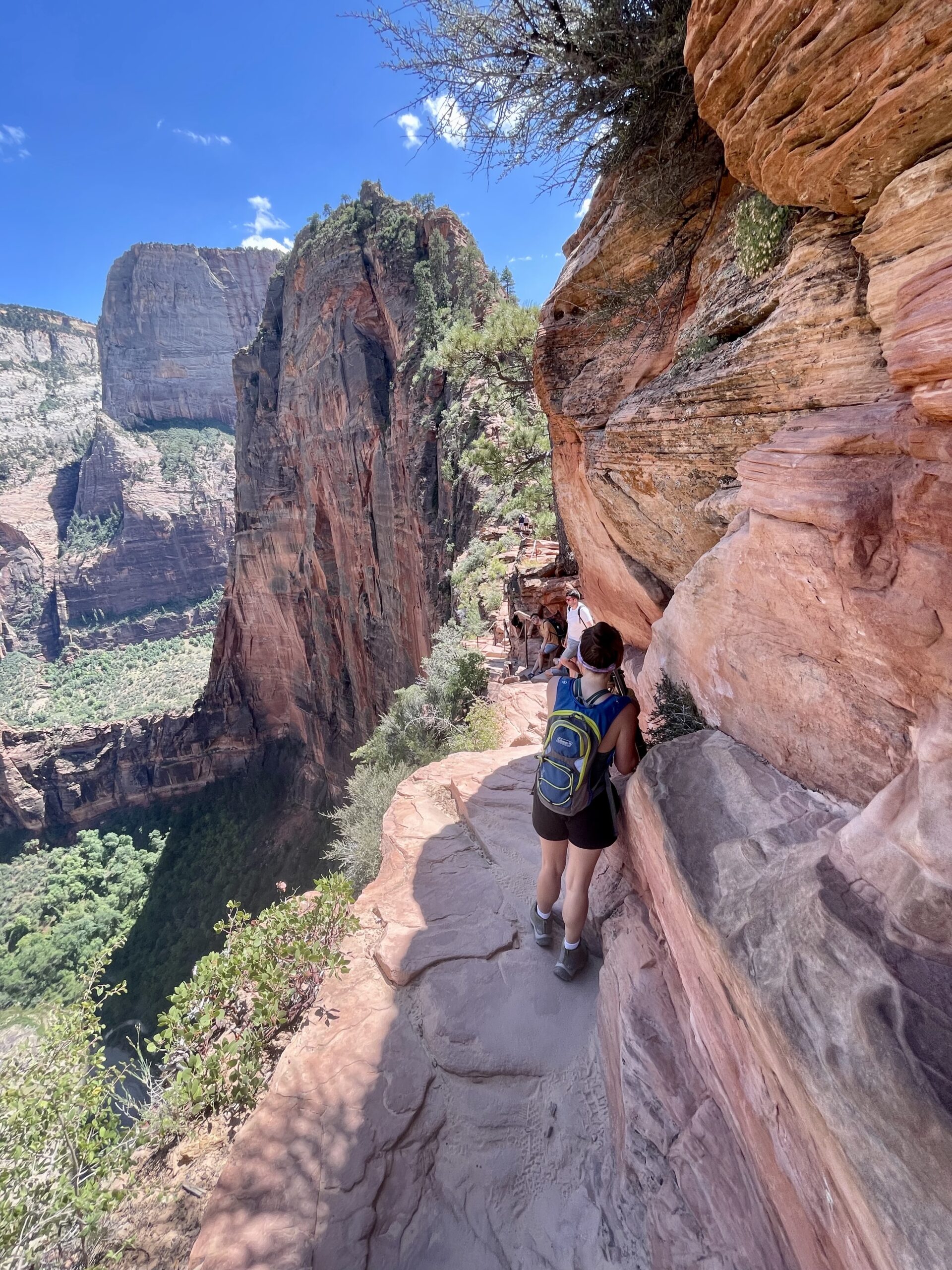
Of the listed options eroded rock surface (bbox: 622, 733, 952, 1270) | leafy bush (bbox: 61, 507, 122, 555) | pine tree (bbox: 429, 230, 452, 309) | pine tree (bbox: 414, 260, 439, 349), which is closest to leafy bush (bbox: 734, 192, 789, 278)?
eroded rock surface (bbox: 622, 733, 952, 1270)

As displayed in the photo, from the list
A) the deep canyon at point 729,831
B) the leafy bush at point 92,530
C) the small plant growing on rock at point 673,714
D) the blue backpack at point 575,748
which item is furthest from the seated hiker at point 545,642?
the leafy bush at point 92,530

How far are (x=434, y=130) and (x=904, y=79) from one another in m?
3.39

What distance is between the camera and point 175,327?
265 ft

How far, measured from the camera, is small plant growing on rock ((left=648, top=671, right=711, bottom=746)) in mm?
3107

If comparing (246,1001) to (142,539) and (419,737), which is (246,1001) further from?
(142,539)

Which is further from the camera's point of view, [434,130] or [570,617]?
[570,617]

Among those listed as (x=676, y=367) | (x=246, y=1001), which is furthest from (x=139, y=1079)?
(x=676, y=367)

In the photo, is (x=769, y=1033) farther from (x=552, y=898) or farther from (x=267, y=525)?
(x=267, y=525)

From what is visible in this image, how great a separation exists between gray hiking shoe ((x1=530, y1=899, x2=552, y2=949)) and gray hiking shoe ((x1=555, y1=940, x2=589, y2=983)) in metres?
0.20

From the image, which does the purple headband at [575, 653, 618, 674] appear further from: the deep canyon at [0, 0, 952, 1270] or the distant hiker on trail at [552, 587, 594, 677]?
the distant hiker on trail at [552, 587, 594, 677]

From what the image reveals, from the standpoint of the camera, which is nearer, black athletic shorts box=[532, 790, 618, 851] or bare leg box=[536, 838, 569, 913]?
black athletic shorts box=[532, 790, 618, 851]

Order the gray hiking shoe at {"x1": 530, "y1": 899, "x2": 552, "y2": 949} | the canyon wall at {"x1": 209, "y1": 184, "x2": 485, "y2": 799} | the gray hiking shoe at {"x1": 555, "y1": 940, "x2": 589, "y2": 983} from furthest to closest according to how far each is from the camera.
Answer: the canyon wall at {"x1": 209, "y1": 184, "x2": 485, "y2": 799} → the gray hiking shoe at {"x1": 530, "y1": 899, "x2": 552, "y2": 949} → the gray hiking shoe at {"x1": 555, "y1": 940, "x2": 589, "y2": 983}

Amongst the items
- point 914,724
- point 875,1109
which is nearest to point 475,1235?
point 875,1109

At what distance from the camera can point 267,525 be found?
30.4 m
